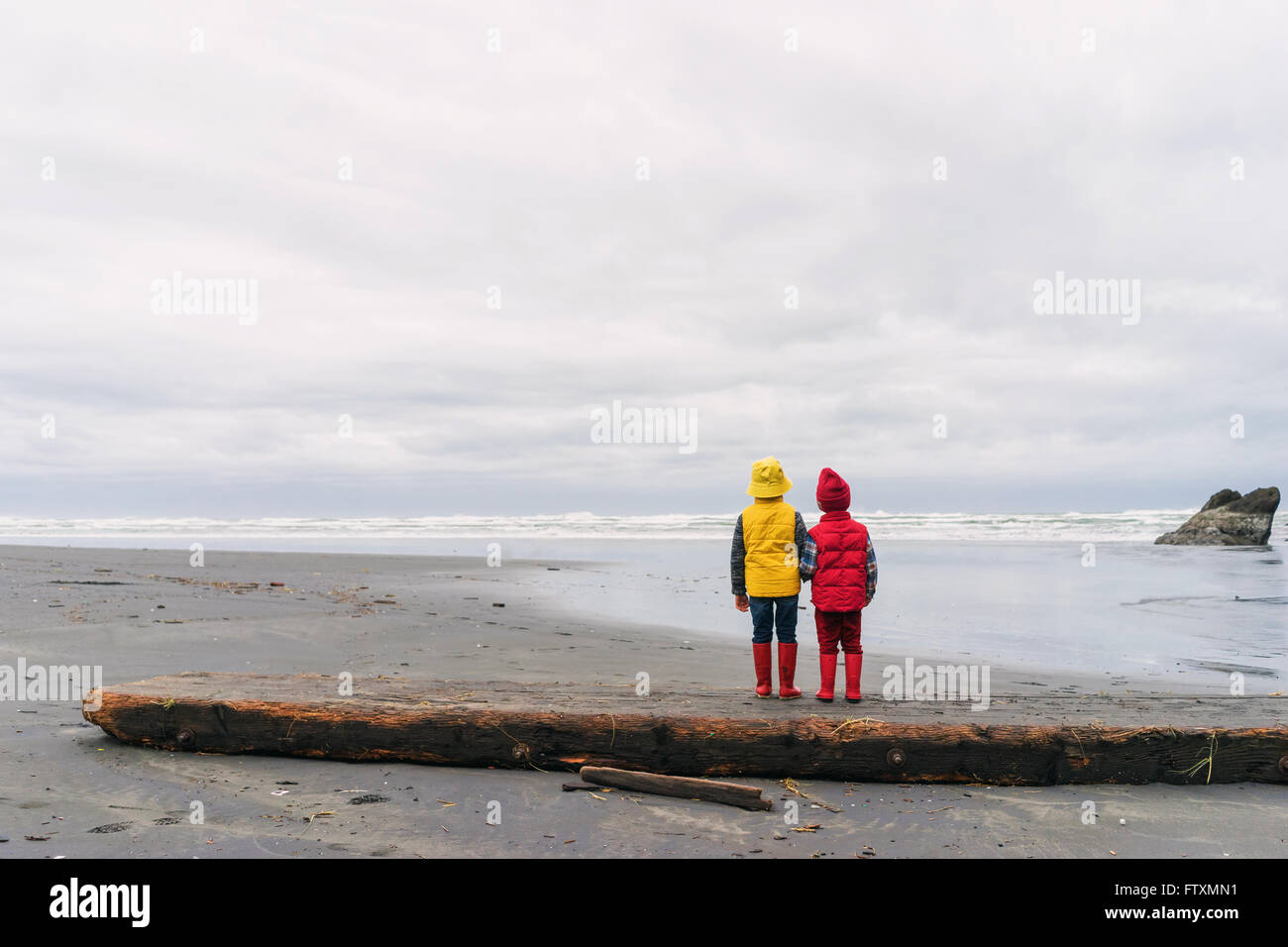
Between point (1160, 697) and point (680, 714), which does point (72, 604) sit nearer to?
point (680, 714)

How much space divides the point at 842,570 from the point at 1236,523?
37566mm

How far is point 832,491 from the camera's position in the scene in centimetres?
694

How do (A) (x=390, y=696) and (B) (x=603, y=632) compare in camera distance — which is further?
(B) (x=603, y=632)

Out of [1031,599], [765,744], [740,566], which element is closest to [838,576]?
[740,566]

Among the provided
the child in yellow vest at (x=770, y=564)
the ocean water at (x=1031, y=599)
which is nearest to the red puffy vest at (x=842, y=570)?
the child in yellow vest at (x=770, y=564)

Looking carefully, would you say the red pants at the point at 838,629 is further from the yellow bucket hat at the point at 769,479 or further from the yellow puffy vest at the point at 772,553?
the yellow bucket hat at the point at 769,479

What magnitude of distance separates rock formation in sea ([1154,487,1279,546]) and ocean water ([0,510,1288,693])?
1.67 metres

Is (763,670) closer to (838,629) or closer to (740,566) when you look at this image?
(838,629)

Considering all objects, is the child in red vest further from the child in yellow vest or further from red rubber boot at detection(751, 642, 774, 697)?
red rubber boot at detection(751, 642, 774, 697)

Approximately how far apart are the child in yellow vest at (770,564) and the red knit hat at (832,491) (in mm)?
302

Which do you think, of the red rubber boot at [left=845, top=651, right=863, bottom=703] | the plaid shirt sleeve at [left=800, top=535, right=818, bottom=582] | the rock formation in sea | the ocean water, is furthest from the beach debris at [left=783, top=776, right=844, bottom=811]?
the rock formation in sea
